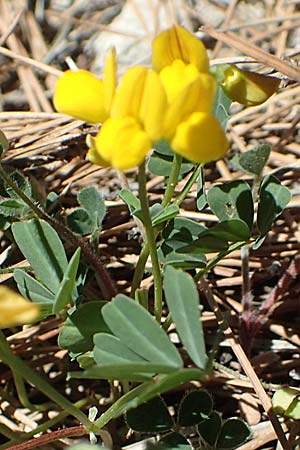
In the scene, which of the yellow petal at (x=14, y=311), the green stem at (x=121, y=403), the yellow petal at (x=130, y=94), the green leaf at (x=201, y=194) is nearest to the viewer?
the yellow petal at (x=14, y=311)

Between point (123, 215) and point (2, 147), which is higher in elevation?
point (2, 147)

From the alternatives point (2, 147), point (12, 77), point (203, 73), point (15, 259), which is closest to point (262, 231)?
point (203, 73)

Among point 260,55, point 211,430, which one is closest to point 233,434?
point 211,430

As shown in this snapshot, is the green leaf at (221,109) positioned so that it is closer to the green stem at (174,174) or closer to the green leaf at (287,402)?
the green stem at (174,174)

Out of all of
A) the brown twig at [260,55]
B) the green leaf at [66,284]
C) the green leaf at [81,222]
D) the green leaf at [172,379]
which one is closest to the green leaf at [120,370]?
the green leaf at [172,379]

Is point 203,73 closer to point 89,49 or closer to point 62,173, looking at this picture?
point 62,173

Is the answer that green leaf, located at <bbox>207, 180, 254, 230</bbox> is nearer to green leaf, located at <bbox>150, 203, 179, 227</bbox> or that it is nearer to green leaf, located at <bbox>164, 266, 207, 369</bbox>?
green leaf, located at <bbox>150, 203, 179, 227</bbox>

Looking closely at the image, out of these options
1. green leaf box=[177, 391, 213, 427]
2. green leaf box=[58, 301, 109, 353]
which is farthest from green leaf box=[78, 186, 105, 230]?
green leaf box=[177, 391, 213, 427]
